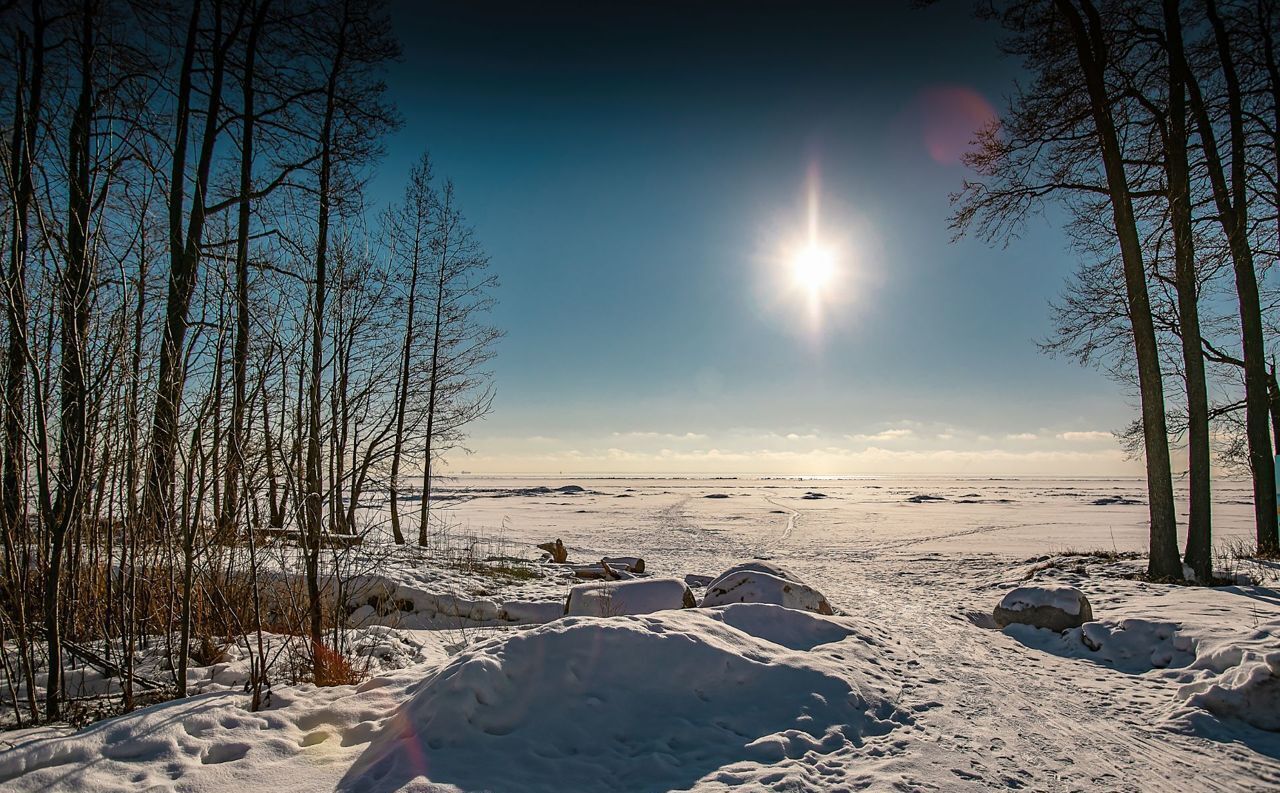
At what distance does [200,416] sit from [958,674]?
6.62 m

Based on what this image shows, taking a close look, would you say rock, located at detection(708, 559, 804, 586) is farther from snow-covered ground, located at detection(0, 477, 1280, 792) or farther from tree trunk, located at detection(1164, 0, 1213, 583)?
tree trunk, located at detection(1164, 0, 1213, 583)

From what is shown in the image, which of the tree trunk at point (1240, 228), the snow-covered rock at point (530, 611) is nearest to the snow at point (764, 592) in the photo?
the snow-covered rock at point (530, 611)

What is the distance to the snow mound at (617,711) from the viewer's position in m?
3.22

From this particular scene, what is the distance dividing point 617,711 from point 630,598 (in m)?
3.33

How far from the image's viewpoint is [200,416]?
4082mm

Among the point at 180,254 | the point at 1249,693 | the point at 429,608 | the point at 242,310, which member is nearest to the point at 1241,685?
the point at 1249,693

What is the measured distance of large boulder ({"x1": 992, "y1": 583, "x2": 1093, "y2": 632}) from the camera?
21.9 ft

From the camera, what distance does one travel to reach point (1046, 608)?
6.86 metres

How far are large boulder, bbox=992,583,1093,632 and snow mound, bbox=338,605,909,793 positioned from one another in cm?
327

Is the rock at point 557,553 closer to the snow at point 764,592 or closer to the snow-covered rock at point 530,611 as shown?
the snow-covered rock at point 530,611

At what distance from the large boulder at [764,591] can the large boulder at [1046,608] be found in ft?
7.06

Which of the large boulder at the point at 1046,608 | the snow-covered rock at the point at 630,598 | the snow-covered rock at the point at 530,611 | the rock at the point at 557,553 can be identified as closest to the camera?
the large boulder at the point at 1046,608

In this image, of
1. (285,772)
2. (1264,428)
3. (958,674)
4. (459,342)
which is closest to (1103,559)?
(1264,428)

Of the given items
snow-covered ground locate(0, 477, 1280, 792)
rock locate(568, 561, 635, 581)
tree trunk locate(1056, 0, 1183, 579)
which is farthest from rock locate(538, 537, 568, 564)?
tree trunk locate(1056, 0, 1183, 579)
